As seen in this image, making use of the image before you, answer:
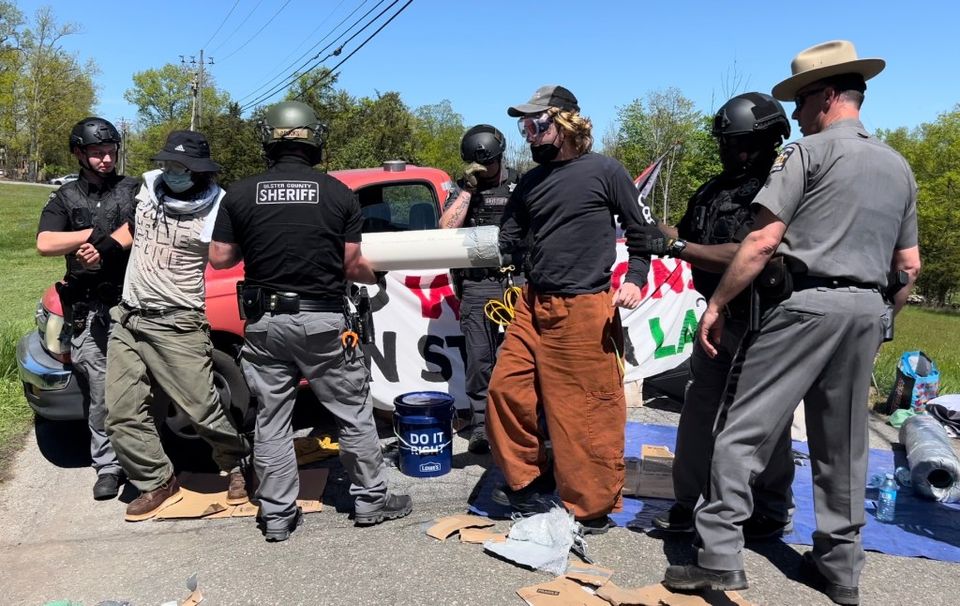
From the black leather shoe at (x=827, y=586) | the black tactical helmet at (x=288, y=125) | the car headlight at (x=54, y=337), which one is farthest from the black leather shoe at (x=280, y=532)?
the black leather shoe at (x=827, y=586)

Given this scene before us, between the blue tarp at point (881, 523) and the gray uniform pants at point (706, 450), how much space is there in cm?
24

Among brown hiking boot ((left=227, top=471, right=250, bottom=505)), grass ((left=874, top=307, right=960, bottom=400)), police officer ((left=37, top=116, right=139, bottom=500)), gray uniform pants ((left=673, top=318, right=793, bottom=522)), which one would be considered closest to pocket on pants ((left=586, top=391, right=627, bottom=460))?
gray uniform pants ((left=673, top=318, right=793, bottom=522))

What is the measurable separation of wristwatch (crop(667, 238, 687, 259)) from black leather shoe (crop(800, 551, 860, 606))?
1.48 metres

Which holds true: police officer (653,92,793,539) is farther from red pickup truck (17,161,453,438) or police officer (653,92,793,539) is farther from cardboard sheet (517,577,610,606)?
red pickup truck (17,161,453,438)

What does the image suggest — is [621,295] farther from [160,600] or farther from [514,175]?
[160,600]

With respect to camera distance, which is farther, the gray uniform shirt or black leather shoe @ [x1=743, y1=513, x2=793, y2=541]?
black leather shoe @ [x1=743, y1=513, x2=793, y2=541]

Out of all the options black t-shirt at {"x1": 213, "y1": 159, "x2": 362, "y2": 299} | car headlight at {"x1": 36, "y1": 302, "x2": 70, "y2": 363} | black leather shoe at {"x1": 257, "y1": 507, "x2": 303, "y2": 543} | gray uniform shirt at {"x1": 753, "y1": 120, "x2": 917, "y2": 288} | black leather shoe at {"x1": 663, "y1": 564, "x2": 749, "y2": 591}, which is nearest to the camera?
gray uniform shirt at {"x1": 753, "y1": 120, "x2": 917, "y2": 288}

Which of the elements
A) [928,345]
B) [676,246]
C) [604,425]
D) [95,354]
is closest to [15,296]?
[95,354]

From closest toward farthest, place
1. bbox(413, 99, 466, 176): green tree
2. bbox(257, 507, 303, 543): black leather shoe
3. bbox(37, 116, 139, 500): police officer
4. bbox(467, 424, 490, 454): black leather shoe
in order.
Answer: bbox(257, 507, 303, 543): black leather shoe
bbox(37, 116, 139, 500): police officer
bbox(467, 424, 490, 454): black leather shoe
bbox(413, 99, 466, 176): green tree

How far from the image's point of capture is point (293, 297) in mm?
3580

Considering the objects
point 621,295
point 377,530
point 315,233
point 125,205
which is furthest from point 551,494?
point 125,205

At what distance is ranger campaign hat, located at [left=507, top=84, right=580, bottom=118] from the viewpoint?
3.65m

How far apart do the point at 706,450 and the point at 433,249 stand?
1.87 metres

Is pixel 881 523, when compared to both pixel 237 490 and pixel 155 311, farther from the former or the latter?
pixel 155 311
